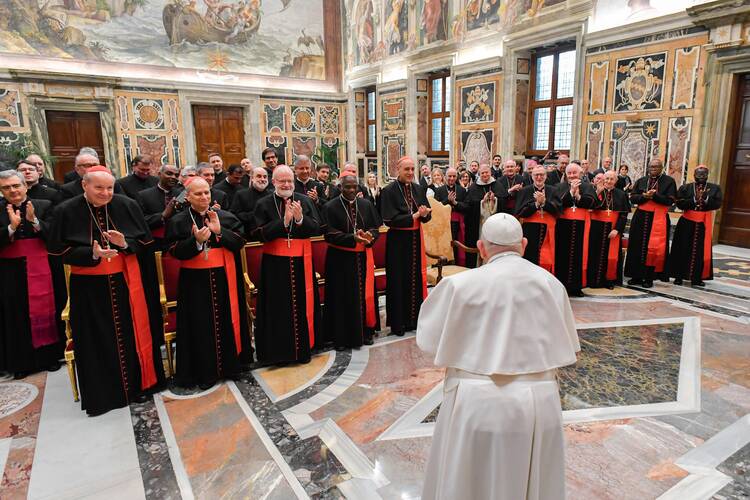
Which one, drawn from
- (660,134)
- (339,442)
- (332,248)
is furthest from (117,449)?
(660,134)

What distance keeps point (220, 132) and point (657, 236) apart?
12.4 meters

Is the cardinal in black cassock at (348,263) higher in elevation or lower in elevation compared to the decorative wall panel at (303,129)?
lower

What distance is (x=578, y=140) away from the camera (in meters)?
9.66

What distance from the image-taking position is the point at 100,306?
11.4 feet

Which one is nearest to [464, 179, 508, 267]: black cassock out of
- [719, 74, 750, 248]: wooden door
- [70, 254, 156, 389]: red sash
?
[719, 74, 750, 248]: wooden door

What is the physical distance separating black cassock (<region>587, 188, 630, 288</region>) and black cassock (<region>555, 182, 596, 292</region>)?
0.72ft

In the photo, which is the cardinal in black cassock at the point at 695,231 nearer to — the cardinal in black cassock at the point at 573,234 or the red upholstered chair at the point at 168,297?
the cardinal in black cassock at the point at 573,234

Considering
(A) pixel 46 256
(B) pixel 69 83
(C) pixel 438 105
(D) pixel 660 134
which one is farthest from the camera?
(C) pixel 438 105

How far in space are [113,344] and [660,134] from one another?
9046mm

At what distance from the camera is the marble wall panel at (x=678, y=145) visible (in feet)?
26.6

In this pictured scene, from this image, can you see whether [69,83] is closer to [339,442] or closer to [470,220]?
[470,220]

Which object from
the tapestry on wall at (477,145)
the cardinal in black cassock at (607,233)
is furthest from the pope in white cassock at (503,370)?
the tapestry on wall at (477,145)

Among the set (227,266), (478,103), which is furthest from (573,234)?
(478,103)

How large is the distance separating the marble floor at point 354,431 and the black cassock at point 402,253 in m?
0.52
